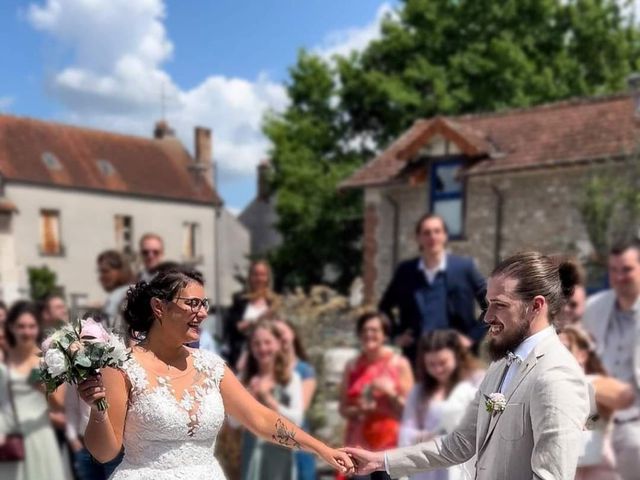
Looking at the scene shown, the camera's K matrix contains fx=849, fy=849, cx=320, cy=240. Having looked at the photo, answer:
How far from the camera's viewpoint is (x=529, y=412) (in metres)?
2.66

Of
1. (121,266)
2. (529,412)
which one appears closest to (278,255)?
(121,266)

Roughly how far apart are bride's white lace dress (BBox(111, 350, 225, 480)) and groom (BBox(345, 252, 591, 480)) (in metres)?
1.07

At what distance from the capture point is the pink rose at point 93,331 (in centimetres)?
306

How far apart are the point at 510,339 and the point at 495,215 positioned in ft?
56.6

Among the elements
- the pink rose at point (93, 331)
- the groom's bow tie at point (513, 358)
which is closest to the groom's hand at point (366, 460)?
the groom's bow tie at point (513, 358)

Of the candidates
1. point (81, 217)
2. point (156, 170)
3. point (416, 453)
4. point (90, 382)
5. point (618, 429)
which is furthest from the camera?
point (156, 170)

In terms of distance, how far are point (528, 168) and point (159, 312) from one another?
1607 centimetres

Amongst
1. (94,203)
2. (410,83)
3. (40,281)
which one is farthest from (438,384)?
(94,203)

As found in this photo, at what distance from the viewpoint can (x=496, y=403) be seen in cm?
273

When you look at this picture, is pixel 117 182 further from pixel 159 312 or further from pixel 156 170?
pixel 159 312

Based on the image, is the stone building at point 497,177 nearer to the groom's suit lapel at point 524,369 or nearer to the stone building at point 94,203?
the stone building at point 94,203

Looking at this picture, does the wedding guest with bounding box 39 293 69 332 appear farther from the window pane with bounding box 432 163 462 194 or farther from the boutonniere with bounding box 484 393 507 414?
the window pane with bounding box 432 163 462 194

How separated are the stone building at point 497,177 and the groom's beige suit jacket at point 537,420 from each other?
48.9 ft

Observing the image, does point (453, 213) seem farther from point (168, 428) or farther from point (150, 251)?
point (168, 428)
